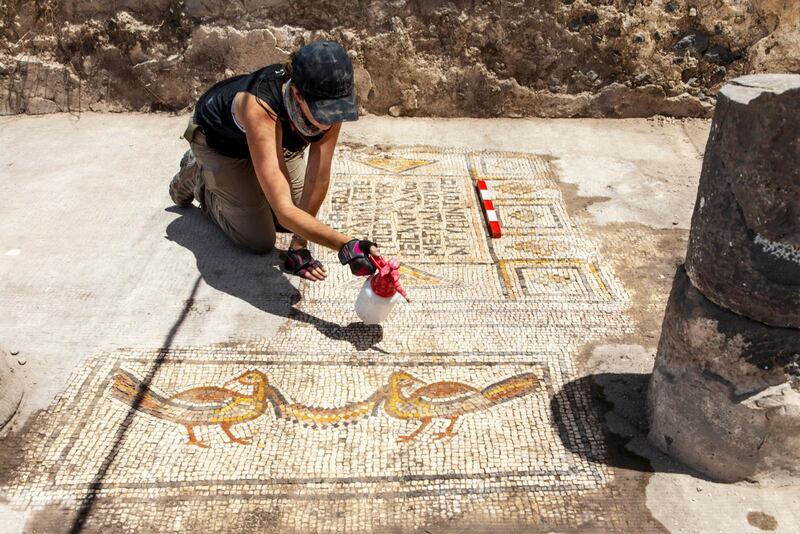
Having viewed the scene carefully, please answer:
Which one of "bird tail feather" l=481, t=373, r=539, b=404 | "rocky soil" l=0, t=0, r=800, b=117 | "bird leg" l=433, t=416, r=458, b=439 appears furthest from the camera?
"rocky soil" l=0, t=0, r=800, b=117

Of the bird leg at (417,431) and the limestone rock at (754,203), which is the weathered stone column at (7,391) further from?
the limestone rock at (754,203)

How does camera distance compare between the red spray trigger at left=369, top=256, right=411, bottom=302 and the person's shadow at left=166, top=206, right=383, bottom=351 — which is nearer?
the red spray trigger at left=369, top=256, right=411, bottom=302

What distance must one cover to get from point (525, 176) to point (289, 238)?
4.81ft

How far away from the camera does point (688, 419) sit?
2387 mm

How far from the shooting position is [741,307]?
2.17 meters

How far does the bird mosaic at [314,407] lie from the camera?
2.65 metres

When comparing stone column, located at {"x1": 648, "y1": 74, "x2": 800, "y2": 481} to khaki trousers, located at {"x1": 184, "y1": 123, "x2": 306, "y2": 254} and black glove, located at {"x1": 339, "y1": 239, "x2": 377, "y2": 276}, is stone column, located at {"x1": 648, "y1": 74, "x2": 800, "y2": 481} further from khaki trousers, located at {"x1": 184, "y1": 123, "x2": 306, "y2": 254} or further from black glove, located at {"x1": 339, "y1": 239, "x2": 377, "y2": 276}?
khaki trousers, located at {"x1": 184, "y1": 123, "x2": 306, "y2": 254}

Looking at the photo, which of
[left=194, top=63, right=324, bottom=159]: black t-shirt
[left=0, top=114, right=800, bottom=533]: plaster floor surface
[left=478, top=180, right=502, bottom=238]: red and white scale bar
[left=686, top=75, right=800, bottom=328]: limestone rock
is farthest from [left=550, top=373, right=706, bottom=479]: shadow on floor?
[left=194, top=63, right=324, bottom=159]: black t-shirt

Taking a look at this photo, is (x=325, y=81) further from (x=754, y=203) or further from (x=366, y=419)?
(x=754, y=203)

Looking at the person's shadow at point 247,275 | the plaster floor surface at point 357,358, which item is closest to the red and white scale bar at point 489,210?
the plaster floor surface at point 357,358

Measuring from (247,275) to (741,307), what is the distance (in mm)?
2103

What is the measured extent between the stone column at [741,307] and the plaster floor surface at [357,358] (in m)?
0.15

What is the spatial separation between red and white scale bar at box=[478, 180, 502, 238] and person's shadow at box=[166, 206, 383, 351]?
0.98 m

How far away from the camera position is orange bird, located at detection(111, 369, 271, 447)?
265cm
